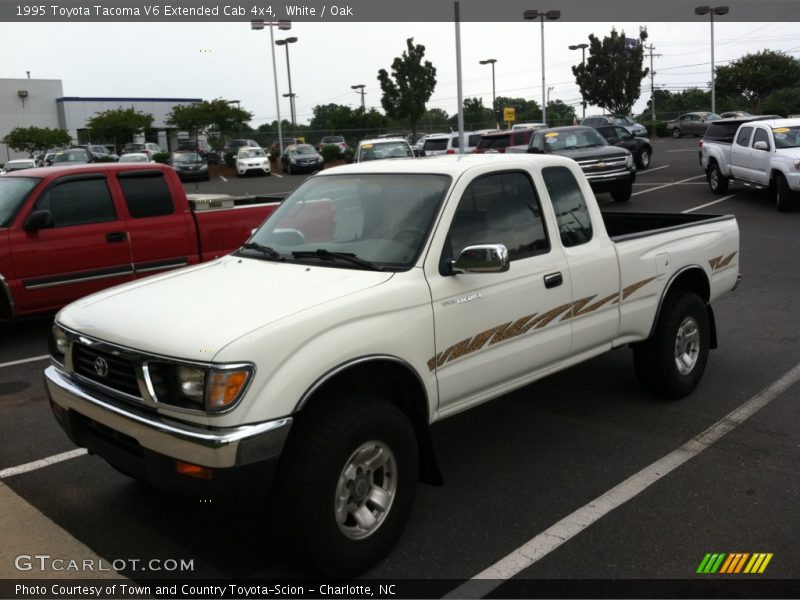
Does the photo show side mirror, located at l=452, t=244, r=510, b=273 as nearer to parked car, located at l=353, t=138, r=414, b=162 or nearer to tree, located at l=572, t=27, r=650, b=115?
parked car, located at l=353, t=138, r=414, b=162

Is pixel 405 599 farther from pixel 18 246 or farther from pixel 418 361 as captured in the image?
pixel 18 246

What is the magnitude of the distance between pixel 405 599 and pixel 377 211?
2.08 metres

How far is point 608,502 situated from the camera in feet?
14.2

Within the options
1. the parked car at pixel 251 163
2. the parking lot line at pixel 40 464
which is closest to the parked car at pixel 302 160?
the parked car at pixel 251 163

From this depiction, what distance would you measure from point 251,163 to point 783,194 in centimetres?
2903

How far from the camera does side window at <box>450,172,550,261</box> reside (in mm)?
4398

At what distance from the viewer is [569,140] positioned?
18.7m

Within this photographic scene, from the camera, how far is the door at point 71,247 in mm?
8133

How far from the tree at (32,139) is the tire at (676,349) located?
52741mm

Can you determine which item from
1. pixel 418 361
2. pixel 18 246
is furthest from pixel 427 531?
pixel 18 246

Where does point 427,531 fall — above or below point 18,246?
below

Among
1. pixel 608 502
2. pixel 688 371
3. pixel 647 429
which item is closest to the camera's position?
pixel 608 502

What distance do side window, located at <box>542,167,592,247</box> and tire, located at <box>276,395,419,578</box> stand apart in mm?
1898

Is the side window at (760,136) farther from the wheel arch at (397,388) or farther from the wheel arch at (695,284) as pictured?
the wheel arch at (397,388)
